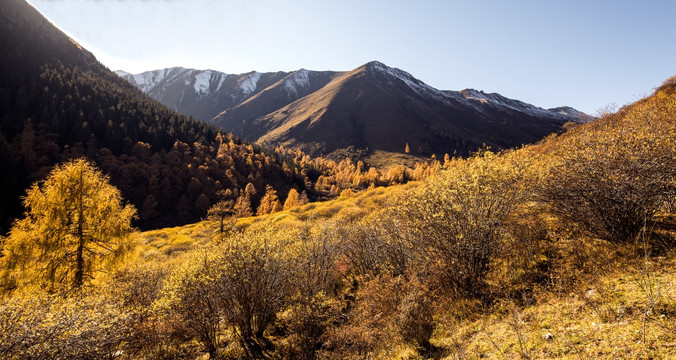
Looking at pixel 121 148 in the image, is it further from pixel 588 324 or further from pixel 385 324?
pixel 588 324

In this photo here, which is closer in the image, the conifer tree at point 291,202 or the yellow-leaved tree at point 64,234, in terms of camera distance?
the yellow-leaved tree at point 64,234

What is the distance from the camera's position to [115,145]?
109 metres

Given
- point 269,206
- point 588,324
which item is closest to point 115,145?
point 269,206

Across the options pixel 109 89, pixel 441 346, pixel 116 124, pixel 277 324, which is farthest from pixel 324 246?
pixel 109 89

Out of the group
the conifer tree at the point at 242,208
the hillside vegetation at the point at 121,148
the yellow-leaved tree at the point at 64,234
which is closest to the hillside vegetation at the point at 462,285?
the yellow-leaved tree at the point at 64,234

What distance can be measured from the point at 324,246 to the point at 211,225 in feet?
164

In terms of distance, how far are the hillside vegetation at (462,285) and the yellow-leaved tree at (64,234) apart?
0.53m

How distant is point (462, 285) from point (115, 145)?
138759 millimetres

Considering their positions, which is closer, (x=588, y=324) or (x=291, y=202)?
(x=588, y=324)

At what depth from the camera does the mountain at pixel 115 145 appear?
89875mm

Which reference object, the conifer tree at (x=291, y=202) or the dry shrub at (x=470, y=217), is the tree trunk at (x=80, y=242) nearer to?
the dry shrub at (x=470, y=217)

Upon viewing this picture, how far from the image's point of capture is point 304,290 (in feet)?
45.9

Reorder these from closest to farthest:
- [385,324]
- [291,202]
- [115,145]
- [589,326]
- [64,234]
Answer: [589,326]
[385,324]
[64,234]
[291,202]
[115,145]

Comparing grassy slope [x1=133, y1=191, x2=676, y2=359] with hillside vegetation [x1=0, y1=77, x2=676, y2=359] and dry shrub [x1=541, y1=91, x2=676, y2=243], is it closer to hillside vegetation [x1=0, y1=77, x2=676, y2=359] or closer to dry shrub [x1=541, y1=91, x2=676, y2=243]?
A: hillside vegetation [x1=0, y1=77, x2=676, y2=359]
